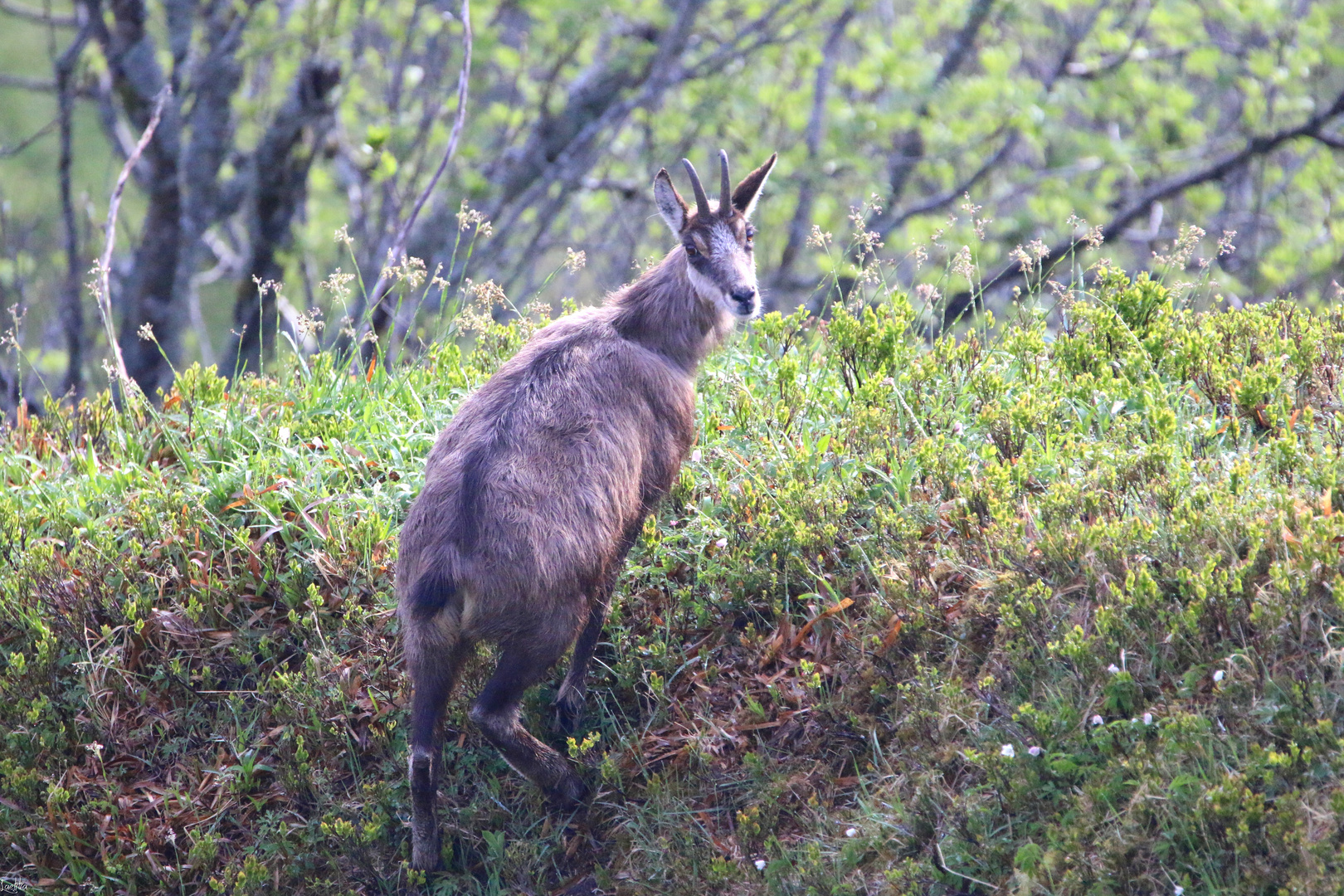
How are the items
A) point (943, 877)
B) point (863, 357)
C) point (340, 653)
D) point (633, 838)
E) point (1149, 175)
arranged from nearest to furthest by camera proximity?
point (943, 877), point (633, 838), point (340, 653), point (863, 357), point (1149, 175)

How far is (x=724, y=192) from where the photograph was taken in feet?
16.8

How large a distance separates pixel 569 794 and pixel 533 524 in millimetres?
1005

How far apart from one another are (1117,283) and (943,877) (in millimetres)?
3342

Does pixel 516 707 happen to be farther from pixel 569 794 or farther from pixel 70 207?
pixel 70 207

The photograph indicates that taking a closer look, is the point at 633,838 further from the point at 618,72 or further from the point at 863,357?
the point at 618,72

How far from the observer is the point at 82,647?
4.87m

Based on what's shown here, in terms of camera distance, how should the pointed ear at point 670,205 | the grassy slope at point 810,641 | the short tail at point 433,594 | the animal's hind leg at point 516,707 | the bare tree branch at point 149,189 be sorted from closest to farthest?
the grassy slope at point 810,641, the short tail at point 433,594, the animal's hind leg at point 516,707, the pointed ear at point 670,205, the bare tree branch at point 149,189

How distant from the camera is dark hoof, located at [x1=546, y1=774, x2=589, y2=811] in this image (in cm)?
416

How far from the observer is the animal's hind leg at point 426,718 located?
3953 millimetres

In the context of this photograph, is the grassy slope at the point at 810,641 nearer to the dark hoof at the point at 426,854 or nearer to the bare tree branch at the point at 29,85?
the dark hoof at the point at 426,854

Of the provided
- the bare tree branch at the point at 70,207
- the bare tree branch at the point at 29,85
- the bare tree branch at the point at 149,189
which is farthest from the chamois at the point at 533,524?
the bare tree branch at the point at 29,85

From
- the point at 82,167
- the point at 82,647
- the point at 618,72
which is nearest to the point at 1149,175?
the point at 618,72

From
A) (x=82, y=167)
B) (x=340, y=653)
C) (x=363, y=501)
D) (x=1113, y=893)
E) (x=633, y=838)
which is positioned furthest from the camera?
(x=82, y=167)

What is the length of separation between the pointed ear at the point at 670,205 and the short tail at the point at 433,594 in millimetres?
2209
